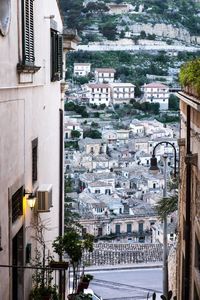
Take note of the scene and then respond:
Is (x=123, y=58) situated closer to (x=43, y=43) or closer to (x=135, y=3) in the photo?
(x=135, y=3)

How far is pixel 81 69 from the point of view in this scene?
121500 mm

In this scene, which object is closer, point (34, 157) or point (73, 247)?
point (73, 247)

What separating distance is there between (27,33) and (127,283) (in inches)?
599

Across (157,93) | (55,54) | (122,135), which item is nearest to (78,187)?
(122,135)

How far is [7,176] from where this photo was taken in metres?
4.97

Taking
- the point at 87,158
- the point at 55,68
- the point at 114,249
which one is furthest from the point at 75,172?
the point at 55,68

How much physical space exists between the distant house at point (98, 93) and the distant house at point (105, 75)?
1.67 metres

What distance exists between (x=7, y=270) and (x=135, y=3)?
485 ft

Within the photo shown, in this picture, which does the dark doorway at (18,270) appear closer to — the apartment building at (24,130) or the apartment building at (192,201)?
the apartment building at (24,130)

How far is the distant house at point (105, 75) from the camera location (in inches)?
4692

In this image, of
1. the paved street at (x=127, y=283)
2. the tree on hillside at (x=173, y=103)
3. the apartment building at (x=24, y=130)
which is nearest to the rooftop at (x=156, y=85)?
the tree on hillside at (x=173, y=103)

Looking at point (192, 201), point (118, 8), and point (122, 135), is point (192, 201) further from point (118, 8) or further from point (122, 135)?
point (118, 8)

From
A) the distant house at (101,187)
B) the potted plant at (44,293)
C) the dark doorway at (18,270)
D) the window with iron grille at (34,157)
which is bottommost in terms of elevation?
the distant house at (101,187)

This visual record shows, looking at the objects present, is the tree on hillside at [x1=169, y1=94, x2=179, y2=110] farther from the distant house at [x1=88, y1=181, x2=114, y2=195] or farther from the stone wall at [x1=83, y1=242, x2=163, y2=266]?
the stone wall at [x1=83, y1=242, x2=163, y2=266]
